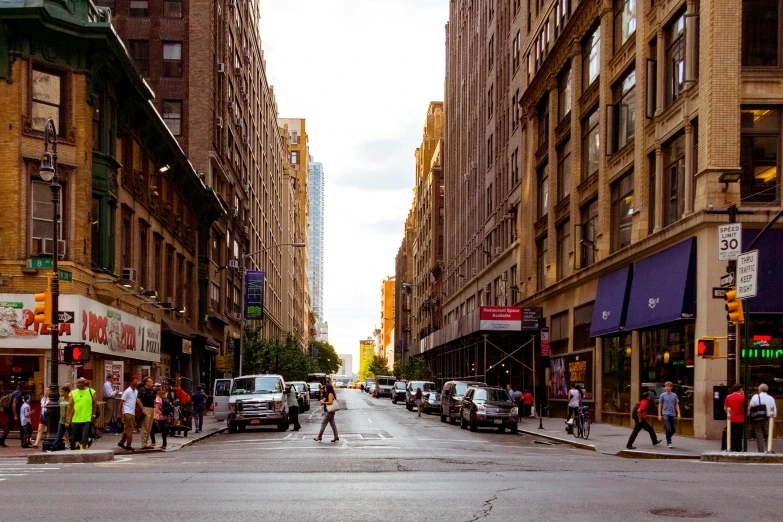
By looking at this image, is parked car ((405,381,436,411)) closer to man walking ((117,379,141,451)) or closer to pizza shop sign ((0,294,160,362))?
pizza shop sign ((0,294,160,362))

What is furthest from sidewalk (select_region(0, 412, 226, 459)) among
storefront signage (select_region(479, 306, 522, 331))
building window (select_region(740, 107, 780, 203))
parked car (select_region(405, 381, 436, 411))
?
parked car (select_region(405, 381, 436, 411))

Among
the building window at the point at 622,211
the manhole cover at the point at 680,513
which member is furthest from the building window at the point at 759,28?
the manhole cover at the point at 680,513

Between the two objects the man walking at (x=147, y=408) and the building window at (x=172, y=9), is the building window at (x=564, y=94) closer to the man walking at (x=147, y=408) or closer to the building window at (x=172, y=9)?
the building window at (x=172, y=9)

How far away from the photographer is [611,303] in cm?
3838

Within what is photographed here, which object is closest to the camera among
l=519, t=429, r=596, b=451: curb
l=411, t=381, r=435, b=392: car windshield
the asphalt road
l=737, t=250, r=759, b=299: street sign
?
the asphalt road

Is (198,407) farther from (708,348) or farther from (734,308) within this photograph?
(734,308)

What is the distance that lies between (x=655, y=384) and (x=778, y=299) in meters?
6.85

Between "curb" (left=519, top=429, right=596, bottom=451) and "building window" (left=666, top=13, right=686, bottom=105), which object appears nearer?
"curb" (left=519, top=429, right=596, bottom=451)

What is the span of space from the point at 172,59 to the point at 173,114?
3559 mm

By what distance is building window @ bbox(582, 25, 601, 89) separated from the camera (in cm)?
4331

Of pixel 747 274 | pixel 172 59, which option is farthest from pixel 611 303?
pixel 172 59

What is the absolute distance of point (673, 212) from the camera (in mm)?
33000

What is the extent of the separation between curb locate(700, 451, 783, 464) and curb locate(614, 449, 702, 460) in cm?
112

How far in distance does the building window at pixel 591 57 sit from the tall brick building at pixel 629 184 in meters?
0.12
